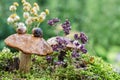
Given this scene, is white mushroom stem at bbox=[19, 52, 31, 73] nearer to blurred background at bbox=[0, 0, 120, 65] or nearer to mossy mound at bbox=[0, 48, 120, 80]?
mossy mound at bbox=[0, 48, 120, 80]

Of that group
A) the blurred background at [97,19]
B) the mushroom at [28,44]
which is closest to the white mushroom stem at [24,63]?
the mushroom at [28,44]

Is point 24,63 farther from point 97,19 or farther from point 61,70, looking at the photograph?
point 97,19

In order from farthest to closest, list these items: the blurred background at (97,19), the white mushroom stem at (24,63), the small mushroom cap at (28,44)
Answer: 1. the blurred background at (97,19)
2. the white mushroom stem at (24,63)
3. the small mushroom cap at (28,44)

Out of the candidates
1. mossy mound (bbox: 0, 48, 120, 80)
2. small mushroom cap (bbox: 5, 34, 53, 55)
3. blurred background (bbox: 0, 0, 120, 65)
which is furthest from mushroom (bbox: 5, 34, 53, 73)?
blurred background (bbox: 0, 0, 120, 65)

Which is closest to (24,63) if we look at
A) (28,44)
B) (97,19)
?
(28,44)

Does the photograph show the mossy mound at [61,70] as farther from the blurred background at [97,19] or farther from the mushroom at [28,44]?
the blurred background at [97,19]
